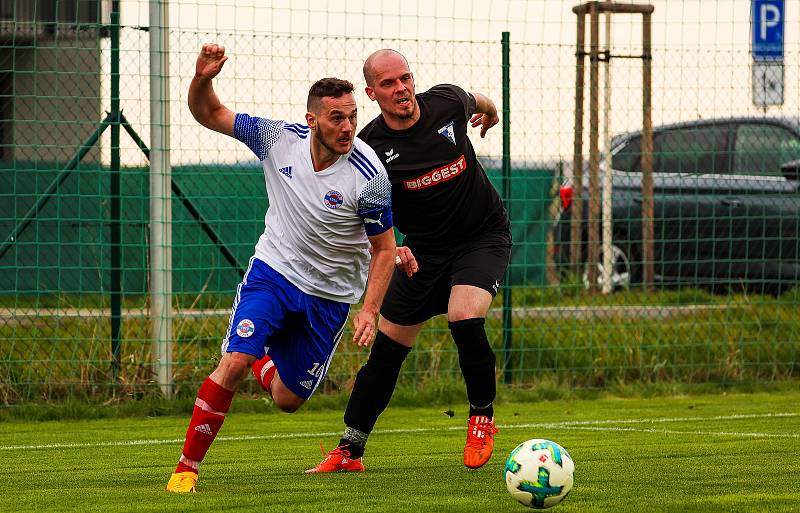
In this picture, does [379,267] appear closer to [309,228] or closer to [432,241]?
[309,228]

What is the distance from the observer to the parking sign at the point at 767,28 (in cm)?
1216

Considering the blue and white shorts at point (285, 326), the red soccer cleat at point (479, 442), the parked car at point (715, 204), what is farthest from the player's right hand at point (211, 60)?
the parked car at point (715, 204)

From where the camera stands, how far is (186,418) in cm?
1016

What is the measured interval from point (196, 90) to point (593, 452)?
3.11m

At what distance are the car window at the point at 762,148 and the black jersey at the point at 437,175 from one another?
18.4ft

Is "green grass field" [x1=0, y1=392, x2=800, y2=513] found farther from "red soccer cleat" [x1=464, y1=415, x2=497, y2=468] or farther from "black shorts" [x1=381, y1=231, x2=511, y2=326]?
"black shorts" [x1=381, y1=231, x2=511, y2=326]

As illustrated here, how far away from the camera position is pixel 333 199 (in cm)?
654

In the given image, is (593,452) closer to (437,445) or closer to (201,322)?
(437,445)

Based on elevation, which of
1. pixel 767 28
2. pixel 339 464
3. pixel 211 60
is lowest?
pixel 339 464

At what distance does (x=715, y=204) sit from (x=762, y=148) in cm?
73

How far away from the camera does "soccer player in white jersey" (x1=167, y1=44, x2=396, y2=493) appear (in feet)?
21.1

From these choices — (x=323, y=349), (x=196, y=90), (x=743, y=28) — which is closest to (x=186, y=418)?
(x=323, y=349)

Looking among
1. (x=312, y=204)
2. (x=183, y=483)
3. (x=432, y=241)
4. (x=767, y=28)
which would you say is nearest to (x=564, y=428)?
(x=432, y=241)

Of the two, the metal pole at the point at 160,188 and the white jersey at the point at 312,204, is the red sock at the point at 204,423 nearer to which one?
the white jersey at the point at 312,204
